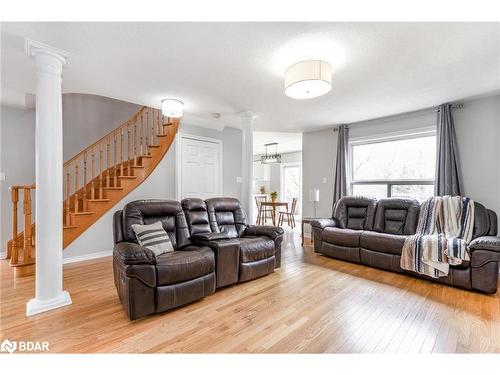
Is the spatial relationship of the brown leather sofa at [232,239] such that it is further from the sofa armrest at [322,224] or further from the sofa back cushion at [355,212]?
the sofa back cushion at [355,212]

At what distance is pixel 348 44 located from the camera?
7.02 ft

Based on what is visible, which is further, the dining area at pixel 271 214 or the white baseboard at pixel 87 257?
the dining area at pixel 271 214

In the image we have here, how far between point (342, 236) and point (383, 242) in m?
0.59

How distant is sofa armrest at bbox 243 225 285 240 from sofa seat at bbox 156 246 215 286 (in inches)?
37.5

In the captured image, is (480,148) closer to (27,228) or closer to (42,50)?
(42,50)

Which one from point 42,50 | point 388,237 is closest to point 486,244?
point 388,237

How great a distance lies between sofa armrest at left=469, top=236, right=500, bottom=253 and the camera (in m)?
2.55

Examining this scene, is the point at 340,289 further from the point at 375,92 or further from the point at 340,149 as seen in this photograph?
the point at 340,149

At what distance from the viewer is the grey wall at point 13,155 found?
3857 mm

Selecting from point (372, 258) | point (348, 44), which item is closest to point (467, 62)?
point (348, 44)

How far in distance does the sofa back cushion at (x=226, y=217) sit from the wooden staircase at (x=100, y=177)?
1.59m

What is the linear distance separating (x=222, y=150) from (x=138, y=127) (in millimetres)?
1744

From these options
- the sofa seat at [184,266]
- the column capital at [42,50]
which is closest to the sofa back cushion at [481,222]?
the sofa seat at [184,266]

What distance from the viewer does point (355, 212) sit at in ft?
13.9
